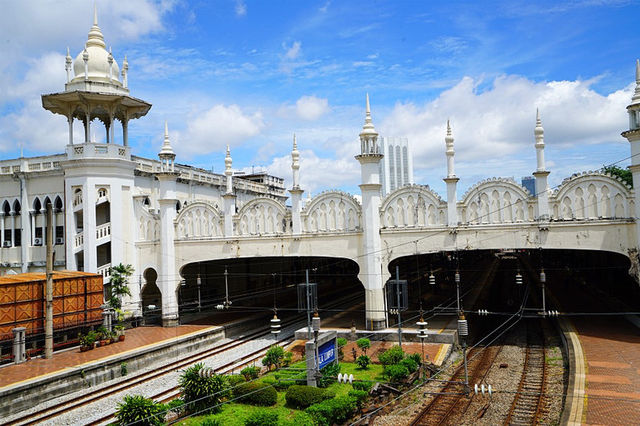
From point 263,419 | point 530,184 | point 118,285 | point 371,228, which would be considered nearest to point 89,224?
point 118,285

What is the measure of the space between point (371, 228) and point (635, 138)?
39.0 feet

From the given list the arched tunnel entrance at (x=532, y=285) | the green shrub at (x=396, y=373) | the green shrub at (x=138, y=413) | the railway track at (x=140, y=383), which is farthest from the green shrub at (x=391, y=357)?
the green shrub at (x=138, y=413)

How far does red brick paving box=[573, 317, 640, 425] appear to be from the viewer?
14.1m

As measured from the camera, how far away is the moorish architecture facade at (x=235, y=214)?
68.8 ft

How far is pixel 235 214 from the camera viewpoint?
93.0 ft

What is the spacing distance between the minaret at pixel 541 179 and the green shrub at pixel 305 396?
12.1m

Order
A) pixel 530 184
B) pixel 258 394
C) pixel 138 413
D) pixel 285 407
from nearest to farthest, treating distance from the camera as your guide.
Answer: pixel 138 413
pixel 285 407
pixel 258 394
pixel 530 184

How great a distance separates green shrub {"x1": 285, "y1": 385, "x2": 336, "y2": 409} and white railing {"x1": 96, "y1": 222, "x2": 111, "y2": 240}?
61.2 ft

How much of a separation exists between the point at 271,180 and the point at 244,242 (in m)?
32.4

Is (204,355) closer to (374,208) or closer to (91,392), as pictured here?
(91,392)

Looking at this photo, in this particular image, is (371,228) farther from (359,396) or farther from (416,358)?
(359,396)

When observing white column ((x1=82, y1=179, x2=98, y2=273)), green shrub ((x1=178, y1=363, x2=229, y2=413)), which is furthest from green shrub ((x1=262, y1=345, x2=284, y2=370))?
white column ((x1=82, y1=179, x2=98, y2=273))

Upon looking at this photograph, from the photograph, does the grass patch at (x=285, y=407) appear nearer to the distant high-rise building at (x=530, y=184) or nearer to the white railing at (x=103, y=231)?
the distant high-rise building at (x=530, y=184)

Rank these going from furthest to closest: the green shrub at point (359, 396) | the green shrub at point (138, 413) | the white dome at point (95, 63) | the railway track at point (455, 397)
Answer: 1. the white dome at point (95, 63)
2. the green shrub at point (359, 396)
3. the railway track at point (455, 397)
4. the green shrub at point (138, 413)
